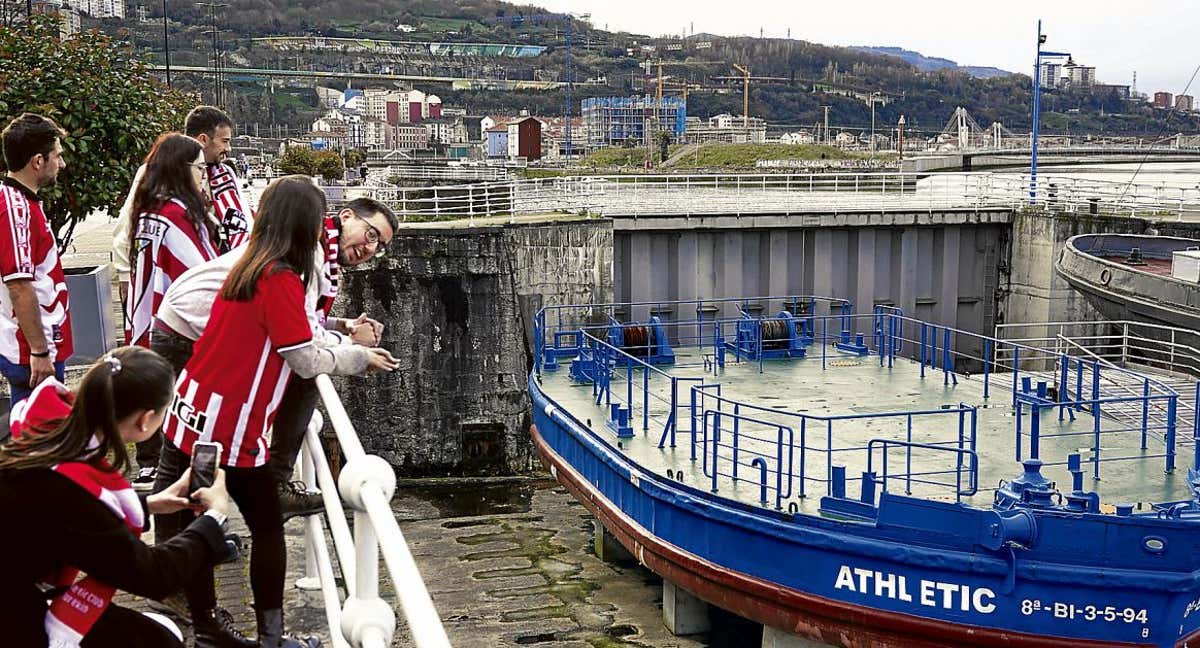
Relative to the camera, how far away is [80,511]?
3.31 metres

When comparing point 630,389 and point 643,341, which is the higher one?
point 630,389

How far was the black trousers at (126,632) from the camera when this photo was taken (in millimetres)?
3553

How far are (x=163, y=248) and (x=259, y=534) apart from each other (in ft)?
5.58

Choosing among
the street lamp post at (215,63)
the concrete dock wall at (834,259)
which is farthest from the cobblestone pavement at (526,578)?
the street lamp post at (215,63)

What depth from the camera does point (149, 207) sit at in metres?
5.72

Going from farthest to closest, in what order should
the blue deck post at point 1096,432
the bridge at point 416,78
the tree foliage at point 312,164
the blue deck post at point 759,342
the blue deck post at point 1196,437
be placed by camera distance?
the bridge at point 416,78 < the tree foliage at point 312,164 < the blue deck post at point 759,342 < the blue deck post at point 1096,432 < the blue deck post at point 1196,437

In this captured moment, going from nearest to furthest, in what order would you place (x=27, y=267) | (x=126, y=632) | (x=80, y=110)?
(x=126, y=632) → (x=27, y=267) → (x=80, y=110)

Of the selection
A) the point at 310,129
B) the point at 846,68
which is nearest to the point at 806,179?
the point at 310,129

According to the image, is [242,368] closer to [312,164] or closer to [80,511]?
[80,511]

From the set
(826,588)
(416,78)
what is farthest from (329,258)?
(416,78)

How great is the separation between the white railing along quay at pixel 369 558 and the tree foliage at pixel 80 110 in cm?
904

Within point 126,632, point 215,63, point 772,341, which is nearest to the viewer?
point 126,632

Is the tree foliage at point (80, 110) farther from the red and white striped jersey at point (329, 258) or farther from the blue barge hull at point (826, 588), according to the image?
the red and white striped jersey at point (329, 258)

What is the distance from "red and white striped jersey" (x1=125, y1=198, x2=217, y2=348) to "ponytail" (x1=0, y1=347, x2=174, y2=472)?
2.39 metres
